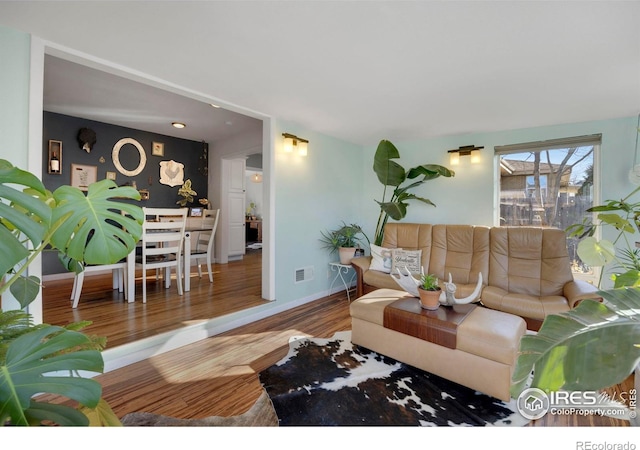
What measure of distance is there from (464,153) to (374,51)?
2.42 meters

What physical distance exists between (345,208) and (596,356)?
375cm

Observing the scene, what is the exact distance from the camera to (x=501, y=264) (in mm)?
3045

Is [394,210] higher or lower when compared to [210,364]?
higher

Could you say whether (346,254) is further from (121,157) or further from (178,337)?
(121,157)

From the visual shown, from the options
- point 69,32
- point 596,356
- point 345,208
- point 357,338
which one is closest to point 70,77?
point 69,32

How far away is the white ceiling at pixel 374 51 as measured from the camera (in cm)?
149

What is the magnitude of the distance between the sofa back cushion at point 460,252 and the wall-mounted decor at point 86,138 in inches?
205

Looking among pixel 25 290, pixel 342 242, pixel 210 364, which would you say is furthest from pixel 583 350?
pixel 342 242

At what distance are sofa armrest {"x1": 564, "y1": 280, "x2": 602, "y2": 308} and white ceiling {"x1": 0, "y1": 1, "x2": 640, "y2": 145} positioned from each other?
1.69 meters

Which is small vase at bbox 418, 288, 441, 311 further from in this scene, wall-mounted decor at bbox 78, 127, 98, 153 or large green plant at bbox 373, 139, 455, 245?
wall-mounted decor at bbox 78, 127, 98, 153

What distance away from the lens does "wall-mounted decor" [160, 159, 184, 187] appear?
5.14 meters

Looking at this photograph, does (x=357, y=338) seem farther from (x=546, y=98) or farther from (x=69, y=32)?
(x=69, y=32)

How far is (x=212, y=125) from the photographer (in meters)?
4.54

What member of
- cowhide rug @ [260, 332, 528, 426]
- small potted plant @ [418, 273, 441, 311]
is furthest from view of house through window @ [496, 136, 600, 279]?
cowhide rug @ [260, 332, 528, 426]
